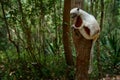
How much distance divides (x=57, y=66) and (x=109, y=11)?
24.3ft

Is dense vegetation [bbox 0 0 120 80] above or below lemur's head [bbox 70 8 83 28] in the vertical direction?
below

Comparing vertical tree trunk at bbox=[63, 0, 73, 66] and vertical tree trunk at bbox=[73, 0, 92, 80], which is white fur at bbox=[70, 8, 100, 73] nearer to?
vertical tree trunk at bbox=[73, 0, 92, 80]

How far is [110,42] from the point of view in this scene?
8109mm

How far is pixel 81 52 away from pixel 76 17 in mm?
568

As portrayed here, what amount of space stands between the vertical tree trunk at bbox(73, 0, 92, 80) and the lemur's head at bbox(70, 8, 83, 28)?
3.9 inches

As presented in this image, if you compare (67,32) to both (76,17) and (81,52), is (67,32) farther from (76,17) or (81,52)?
(76,17)

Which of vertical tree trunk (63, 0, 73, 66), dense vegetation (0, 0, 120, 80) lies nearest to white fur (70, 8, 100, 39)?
dense vegetation (0, 0, 120, 80)

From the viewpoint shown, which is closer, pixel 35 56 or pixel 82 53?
pixel 82 53

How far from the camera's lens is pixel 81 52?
4.42m

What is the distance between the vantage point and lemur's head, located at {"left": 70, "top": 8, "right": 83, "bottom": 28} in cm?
411

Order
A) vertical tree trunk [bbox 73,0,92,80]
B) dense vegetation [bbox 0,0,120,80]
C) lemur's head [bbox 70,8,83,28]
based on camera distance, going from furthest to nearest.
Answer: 1. dense vegetation [bbox 0,0,120,80]
2. vertical tree trunk [bbox 73,0,92,80]
3. lemur's head [bbox 70,8,83,28]

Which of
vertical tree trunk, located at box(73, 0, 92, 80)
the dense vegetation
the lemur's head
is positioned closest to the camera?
the lemur's head

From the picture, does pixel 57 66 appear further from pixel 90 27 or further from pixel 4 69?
pixel 90 27

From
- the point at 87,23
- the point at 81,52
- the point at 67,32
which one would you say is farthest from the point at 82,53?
the point at 67,32
